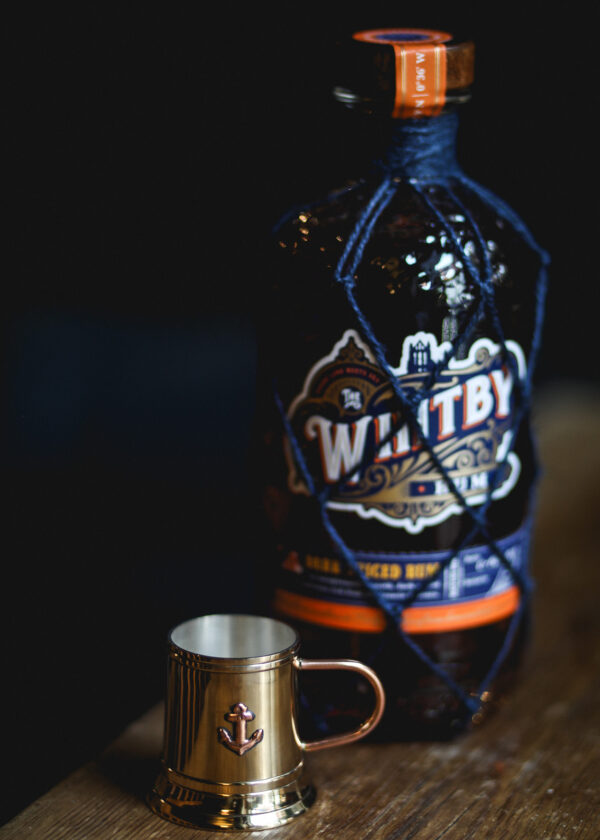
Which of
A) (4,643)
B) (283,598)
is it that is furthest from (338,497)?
(4,643)

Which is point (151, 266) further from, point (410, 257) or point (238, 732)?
point (238, 732)

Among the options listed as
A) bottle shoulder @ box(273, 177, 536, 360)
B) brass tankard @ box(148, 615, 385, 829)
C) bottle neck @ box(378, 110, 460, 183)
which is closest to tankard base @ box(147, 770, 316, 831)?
brass tankard @ box(148, 615, 385, 829)

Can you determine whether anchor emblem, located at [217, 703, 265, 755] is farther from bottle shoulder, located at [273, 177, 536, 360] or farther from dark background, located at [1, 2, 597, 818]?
dark background, located at [1, 2, 597, 818]

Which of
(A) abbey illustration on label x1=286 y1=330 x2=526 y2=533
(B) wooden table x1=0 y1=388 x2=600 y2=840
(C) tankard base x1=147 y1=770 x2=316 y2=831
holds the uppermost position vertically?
(A) abbey illustration on label x1=286 y1=330 x2=526 y2=533

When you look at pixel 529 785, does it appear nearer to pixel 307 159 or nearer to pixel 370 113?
pixel 370 113

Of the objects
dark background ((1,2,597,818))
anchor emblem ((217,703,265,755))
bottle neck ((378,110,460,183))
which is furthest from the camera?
dark background ((1,2,597,818))

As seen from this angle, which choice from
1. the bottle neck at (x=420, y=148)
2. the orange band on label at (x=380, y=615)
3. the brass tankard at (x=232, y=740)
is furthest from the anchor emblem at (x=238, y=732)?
the bottle neck at (x=420, y=148)

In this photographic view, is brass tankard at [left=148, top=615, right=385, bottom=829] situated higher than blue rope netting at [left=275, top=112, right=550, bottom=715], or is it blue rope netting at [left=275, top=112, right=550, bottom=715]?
blue rope netting at [left=275, top=112, right=550, bottom=715]
